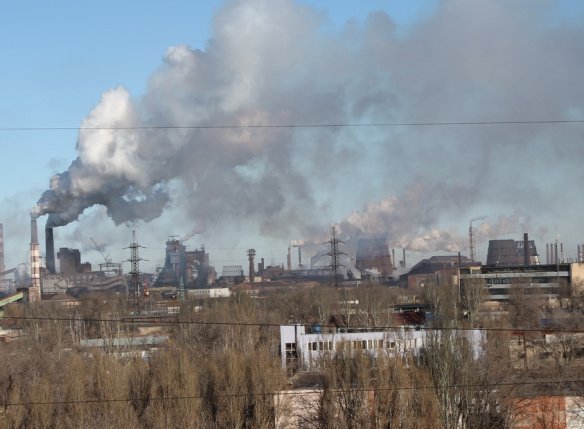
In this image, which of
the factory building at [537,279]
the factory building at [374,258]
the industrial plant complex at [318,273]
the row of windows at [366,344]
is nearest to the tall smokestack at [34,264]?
the industrial plant complex at [318,273]

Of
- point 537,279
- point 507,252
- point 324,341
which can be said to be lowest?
point 324,341

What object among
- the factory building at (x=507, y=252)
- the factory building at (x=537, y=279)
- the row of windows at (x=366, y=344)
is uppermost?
the factory building at (x=507, y=252)

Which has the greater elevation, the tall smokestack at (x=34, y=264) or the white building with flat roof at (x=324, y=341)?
the tall smokestack at (x=34, y=264)

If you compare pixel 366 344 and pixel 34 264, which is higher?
pixel 34 264

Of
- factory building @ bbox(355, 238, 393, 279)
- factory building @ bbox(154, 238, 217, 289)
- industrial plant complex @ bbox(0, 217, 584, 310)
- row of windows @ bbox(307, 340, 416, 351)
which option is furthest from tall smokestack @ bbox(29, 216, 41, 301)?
factory building @ bbox(355, 238, 393, 279)

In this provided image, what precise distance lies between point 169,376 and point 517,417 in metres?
7.09

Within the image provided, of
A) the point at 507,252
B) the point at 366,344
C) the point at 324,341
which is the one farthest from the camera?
the point at 507,252

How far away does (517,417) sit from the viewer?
663 inches

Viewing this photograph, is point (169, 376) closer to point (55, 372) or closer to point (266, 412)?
point (266, 412)

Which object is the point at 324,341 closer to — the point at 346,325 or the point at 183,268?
the point at 346,325

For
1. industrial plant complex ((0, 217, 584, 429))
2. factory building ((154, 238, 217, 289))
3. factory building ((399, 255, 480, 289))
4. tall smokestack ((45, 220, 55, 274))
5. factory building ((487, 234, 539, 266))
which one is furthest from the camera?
factory building ((154, 238, 217, 289))

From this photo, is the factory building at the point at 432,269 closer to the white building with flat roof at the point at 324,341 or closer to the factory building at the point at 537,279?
the factory building at the point at 537,279

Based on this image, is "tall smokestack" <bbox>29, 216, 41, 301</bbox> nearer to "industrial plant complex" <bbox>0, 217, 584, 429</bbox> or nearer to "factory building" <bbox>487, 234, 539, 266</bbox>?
"industrial plant complex" <bbox>0, 217, 584, 429</bbox>

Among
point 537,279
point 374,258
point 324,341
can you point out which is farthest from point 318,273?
point 324,341
